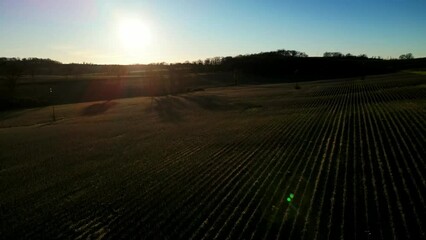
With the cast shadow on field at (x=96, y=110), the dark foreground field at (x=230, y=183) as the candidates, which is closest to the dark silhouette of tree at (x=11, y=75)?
the cast shadow on field at (x=96, y=110)

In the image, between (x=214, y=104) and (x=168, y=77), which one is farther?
(x=168, y=77)

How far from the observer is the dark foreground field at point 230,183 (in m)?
12.2

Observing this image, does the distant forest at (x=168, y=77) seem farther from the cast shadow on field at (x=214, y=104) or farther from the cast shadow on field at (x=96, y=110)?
the cast shadow on field at (x=214, y=104)

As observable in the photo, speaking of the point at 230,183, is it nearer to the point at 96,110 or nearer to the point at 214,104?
the point at 214,104

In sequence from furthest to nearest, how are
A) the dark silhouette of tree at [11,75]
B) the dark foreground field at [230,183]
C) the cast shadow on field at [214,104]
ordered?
the dark silhouette of tree at [11,75] → the cast shadow on field at [214,104] → the dark foreground field at [230,183]

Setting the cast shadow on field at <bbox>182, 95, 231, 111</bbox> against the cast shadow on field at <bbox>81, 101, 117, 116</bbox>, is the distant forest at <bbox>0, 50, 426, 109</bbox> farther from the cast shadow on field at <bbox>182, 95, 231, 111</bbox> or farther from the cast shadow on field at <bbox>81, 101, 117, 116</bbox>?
the cast shadow on field at <bbox>182, 95, 231, 111</bbox>

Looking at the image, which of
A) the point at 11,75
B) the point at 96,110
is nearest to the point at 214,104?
the point at 96,110

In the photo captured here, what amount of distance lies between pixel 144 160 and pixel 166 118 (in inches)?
836

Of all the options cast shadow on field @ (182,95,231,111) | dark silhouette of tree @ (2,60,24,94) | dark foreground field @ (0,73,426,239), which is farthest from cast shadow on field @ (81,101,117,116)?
dark silhouette of tree @ (2,60,24,94)

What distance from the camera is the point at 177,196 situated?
610 inches

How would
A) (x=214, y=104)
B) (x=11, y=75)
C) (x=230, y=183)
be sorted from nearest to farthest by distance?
(x=230, y=183)
(x=214, y=104)
(x=11, y=75)

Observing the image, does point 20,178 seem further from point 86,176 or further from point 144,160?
point 144,160

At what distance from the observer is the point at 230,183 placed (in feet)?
53.9

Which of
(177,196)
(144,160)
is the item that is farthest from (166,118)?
(177,196)
